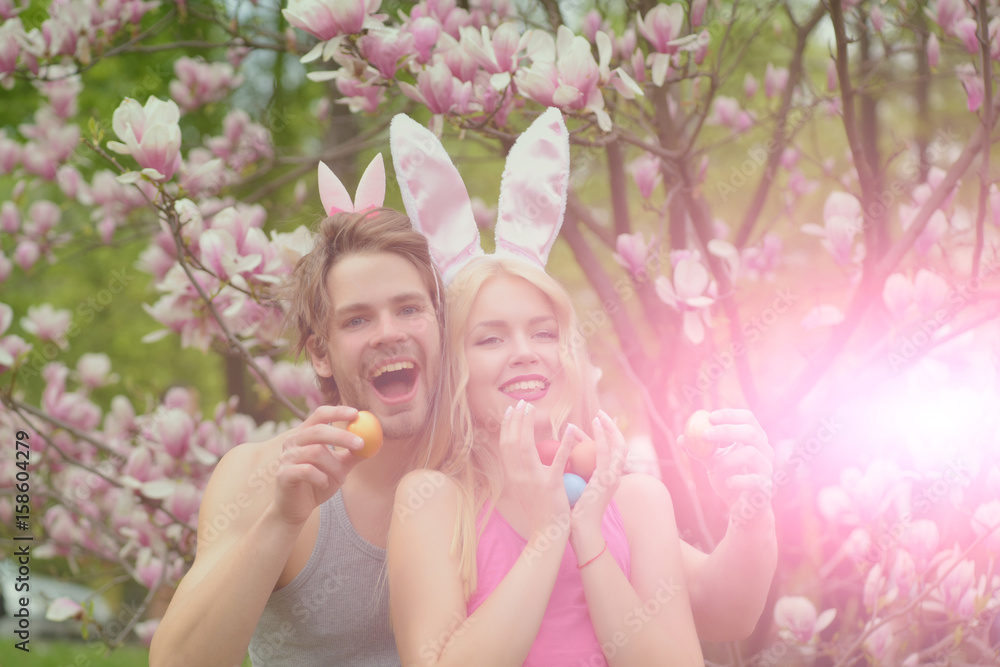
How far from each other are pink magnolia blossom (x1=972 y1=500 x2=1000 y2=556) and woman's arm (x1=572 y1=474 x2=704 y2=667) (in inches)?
49.2

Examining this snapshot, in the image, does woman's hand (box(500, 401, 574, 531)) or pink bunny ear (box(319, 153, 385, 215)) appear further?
pink bunny ear (box(319, 153, 385, 215))

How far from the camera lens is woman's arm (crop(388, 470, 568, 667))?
1.82 meters

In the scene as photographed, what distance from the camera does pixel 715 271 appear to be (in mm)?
3082

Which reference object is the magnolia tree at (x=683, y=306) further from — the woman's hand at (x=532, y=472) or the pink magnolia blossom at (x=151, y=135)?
the woman's hand at (x=532, y=472)

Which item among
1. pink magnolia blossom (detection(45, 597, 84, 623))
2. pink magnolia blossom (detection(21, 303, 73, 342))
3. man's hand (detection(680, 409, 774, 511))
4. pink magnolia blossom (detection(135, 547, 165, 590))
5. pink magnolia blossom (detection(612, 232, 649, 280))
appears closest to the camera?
man's hand (detection(680, 409, 774, 511))

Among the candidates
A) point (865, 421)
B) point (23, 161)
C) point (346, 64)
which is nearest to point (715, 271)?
point (865, 421)

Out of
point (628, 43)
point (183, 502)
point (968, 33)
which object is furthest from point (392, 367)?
point (968, 33)

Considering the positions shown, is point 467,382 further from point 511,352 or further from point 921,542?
point 921,542

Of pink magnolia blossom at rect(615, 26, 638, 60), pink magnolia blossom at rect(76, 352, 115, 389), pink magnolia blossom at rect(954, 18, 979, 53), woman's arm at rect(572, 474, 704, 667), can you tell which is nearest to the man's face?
woman's arm at rect(572, 474, 704, 667)

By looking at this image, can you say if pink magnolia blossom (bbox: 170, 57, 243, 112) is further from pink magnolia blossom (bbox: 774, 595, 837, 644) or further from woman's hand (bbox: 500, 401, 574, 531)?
pink magnolia blossom (bbox: 774, 595, 837, 644)

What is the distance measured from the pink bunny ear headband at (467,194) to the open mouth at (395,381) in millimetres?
328

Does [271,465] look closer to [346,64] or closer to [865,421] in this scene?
[346,64]

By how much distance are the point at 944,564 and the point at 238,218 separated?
267 cm

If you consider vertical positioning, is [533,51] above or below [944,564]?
above
